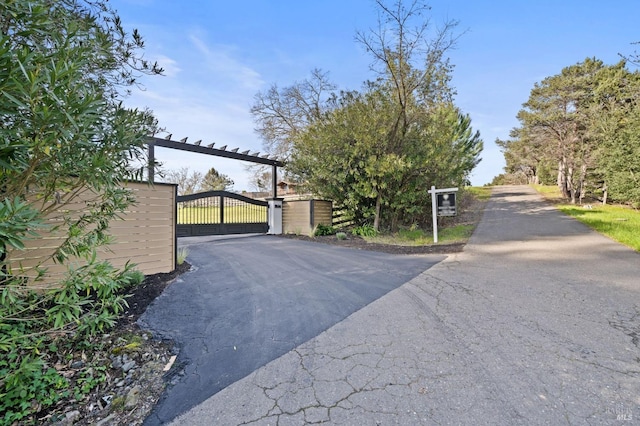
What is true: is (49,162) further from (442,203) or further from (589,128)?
(589,128)

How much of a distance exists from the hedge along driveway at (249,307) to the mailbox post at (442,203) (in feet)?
7.74

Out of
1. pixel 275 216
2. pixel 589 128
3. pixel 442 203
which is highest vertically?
pixel 589 128

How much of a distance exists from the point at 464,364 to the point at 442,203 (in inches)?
282

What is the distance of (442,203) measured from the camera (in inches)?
342

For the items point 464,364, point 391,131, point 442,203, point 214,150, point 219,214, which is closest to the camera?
point 464,364

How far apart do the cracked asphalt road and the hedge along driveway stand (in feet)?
0.61

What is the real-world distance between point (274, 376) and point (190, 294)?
2383 mm

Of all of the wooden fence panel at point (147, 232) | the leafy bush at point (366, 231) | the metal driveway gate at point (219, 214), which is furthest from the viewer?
the metal driveway gate at point (219, 214)

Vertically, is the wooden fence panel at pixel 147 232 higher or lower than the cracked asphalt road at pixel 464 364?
higher

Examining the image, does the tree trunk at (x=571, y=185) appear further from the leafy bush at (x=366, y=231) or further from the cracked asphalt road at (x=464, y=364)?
the cracked asphalt road at (x=464, y=364)

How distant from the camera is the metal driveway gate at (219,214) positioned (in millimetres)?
10227

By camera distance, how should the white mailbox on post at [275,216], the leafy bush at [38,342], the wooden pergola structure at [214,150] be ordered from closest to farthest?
1. the leafy bush at [38,342]
2. the wooden pergola structure at [214,150]
3. the white mailbox on post at [275,216]

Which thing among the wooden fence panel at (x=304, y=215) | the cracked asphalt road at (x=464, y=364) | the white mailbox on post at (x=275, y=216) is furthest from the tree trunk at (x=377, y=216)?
the cracked asphalt road at (x=464, y=364)

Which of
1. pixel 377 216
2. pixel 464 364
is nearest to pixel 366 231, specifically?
pixel 377 216
